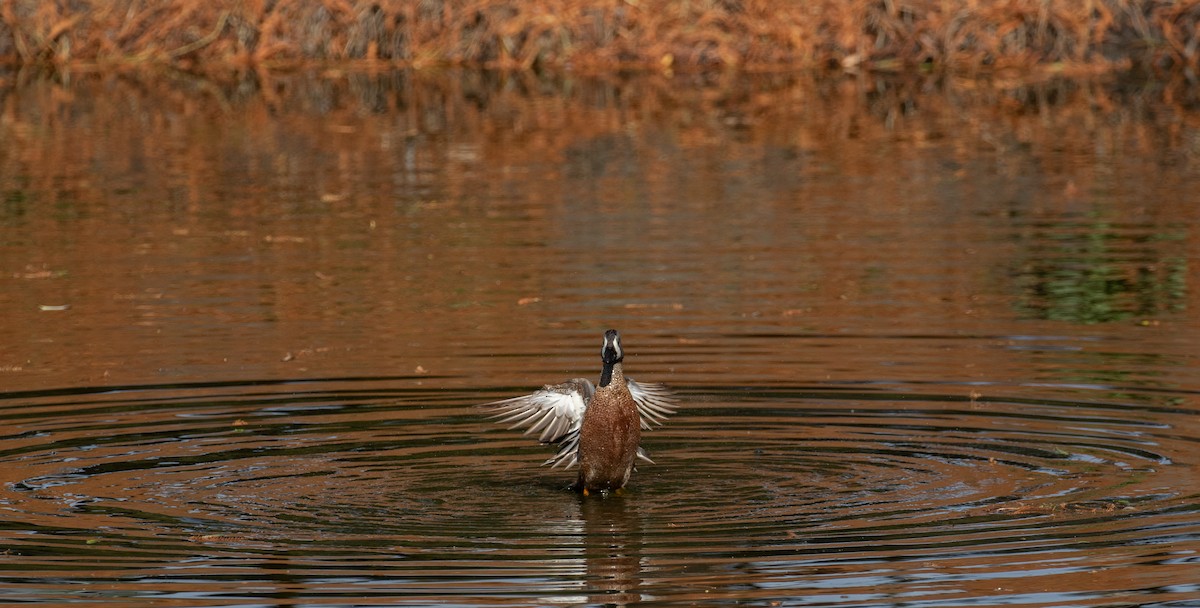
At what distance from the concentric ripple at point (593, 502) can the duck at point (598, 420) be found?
0.16 meters

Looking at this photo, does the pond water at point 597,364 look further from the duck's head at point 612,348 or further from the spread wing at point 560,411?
the duck's head at point 612,348

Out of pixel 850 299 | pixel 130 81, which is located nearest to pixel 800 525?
pixel 850 299

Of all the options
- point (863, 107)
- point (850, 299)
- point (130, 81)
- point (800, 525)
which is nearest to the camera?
point (800, 525)

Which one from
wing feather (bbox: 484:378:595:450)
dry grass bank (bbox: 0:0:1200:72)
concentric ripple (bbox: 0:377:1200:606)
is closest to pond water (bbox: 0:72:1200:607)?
concentric ripple (bbox: 0:377:1200:606)

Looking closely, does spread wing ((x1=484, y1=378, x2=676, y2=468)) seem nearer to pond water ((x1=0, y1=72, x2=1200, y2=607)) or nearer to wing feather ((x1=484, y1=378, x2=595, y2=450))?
wing feather ((x1=484, y1=378, x2=595, y2=450))

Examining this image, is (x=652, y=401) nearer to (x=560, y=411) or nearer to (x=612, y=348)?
(x=560, y=411)

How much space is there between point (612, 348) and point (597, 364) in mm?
3997

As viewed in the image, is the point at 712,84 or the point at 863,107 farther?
the point at 712,84

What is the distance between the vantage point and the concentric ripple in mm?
8984

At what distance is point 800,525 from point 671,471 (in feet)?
4.71

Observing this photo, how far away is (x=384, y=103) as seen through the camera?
34.2m

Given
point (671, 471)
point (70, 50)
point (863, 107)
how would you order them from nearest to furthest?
point (671, 471) → point (863, 107) → point (70, 50)

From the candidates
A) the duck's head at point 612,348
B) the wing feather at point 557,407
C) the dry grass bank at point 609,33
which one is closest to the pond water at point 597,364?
the wing feather at point 557,407

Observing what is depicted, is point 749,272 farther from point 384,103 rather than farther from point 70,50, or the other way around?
point 70,50
